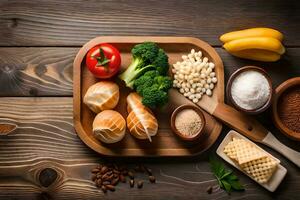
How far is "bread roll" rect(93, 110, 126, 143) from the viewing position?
1740 mm

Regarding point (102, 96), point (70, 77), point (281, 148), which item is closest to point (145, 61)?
point (102, 96)

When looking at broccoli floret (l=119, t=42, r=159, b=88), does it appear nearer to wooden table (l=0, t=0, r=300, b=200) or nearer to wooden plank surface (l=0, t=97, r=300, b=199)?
wooden table (l=0, t=0, r=300, b=200)

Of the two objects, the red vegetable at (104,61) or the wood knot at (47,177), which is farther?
the wood knot at (47,177)

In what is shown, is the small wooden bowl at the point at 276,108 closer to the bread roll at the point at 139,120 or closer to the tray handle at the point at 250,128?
the tray handle at the point at 250,128

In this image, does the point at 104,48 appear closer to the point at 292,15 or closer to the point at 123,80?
the point at 123,80

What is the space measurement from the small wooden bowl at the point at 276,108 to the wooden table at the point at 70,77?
76 mm

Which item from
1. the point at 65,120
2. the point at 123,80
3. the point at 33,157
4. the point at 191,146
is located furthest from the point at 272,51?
→ the point at 33,157

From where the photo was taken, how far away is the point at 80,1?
6.38 ft

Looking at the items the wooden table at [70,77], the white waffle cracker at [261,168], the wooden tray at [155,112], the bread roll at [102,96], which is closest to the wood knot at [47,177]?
the wooden table at [70,77]

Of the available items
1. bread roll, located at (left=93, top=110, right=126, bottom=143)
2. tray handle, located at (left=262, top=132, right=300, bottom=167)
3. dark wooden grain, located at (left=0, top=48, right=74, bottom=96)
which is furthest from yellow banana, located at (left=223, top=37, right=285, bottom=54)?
dark wooden grain, located at (left=0, top=48, right=74, bottom=96)

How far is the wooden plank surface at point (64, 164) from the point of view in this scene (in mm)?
1874

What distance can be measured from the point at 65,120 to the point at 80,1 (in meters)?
0.56

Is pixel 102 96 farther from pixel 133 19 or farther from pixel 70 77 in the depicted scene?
pixel 133 19

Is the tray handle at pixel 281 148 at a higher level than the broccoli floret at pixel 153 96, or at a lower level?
lower
